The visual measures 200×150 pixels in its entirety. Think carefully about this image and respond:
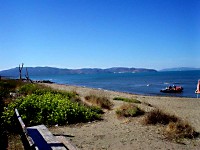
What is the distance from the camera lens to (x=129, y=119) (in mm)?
12625

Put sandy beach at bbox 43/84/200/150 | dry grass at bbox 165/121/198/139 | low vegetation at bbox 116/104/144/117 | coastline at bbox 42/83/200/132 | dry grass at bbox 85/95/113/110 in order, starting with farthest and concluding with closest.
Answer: dry grass at bbox 85/95/113/110 → coastline at bbox 42/83/200/132 → low vegetation at bbox 116/104/144/117 → dry grass at bbox 165/121/198/139 → sandy beach at bbox 43/84/200/150

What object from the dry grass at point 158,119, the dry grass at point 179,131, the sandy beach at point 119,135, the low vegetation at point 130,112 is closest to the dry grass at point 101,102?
the low vegetation at point 130,112

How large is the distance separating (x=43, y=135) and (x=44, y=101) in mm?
4967

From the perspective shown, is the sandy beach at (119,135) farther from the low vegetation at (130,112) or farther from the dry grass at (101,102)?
the dry grass at (101,102)

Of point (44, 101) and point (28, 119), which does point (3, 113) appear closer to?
point (28, 119)

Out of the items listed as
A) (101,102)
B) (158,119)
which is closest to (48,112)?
(158,119)

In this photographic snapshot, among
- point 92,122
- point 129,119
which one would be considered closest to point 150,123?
point 129,119

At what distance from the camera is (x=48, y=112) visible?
40.3 feet

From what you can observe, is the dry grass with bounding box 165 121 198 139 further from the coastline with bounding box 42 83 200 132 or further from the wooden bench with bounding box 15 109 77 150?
the wooden bench with bounding box 15 109 77 150

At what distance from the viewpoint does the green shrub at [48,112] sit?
11.7m

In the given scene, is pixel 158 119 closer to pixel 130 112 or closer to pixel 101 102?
pixel 130 112

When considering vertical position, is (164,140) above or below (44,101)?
below

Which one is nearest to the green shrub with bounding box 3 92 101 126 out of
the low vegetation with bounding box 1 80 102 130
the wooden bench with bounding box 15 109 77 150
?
the low vegetation with bounding box 1 80 102 130

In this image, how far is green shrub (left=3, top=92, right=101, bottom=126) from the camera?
11.7 m
